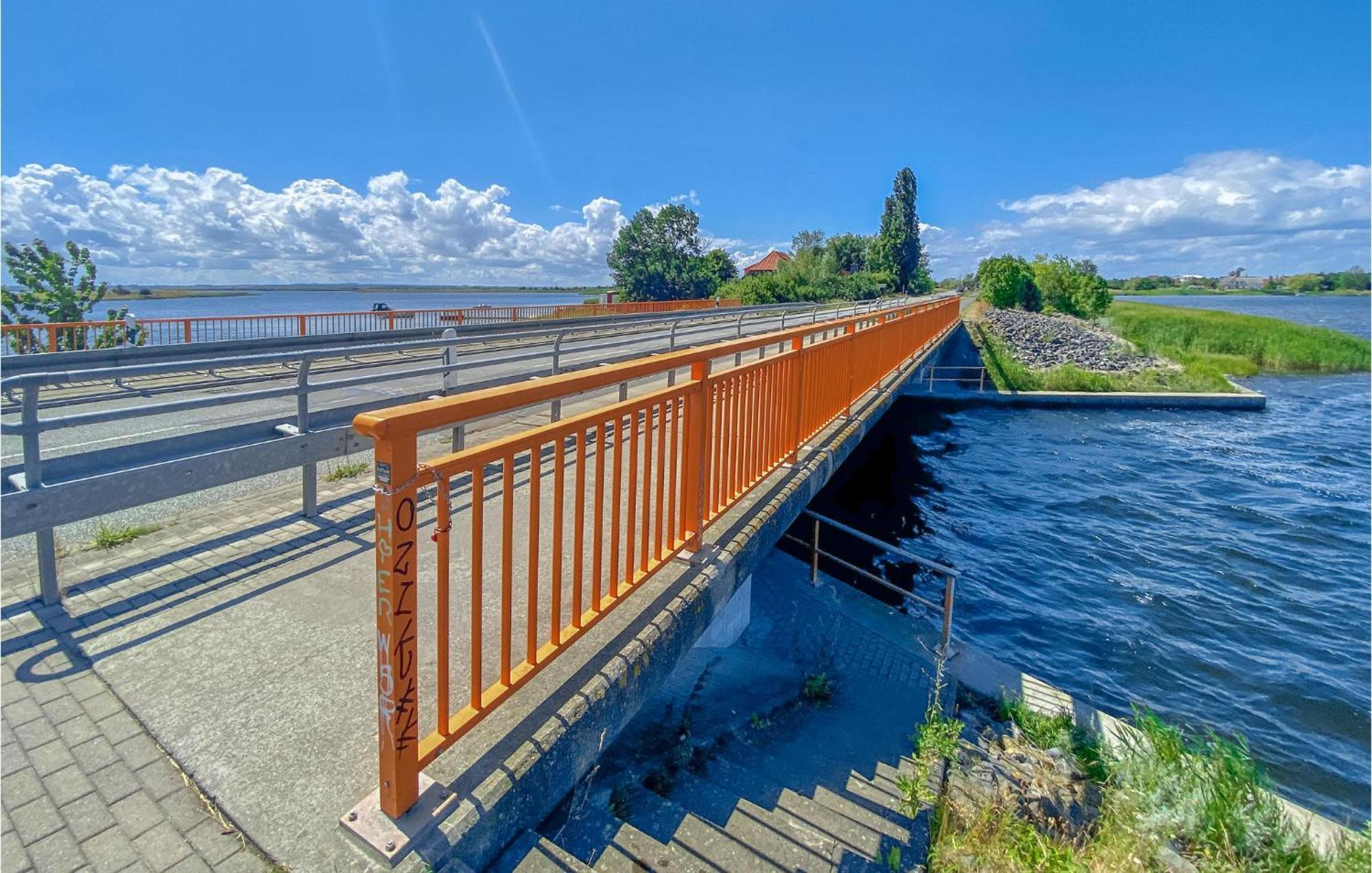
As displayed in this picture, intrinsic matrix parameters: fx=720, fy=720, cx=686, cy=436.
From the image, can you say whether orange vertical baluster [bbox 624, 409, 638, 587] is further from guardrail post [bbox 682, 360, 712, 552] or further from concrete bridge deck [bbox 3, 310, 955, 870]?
guardrail post [bbox 682, 360, 712, 552]

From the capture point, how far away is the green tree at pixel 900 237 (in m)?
75.4

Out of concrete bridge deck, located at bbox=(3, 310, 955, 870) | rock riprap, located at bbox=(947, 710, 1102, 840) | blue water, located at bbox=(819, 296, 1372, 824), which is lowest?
blue water, located at bbox=(819, 296, 1372, 824)

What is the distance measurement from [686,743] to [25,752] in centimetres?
280

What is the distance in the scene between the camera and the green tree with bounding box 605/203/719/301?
67.1 m

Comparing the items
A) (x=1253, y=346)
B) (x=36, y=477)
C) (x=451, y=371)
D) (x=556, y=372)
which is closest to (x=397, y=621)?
(x=36, y=477)

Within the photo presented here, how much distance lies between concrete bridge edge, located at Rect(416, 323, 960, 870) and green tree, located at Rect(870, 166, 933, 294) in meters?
74.5

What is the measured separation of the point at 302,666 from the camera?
123 inches

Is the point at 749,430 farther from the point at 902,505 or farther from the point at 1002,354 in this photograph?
the point at 1002,354

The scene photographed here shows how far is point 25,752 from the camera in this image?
8.66ft

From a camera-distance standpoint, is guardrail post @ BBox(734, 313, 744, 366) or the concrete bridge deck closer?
Result: the concrete bridge deck

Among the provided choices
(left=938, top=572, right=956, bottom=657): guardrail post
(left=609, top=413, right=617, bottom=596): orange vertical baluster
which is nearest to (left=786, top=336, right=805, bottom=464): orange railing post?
(left=938, top=572, right=956, bottom=657): guardrail post

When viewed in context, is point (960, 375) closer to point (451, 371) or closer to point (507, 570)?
point (451, 371)

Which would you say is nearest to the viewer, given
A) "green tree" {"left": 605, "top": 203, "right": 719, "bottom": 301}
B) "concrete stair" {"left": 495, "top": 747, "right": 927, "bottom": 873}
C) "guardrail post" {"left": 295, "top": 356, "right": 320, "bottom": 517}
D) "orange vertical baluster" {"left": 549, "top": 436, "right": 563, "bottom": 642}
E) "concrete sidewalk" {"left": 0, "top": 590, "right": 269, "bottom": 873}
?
"concrete sidewalk" {"left": 0, "top": 590, "right": 269, "bottom": 873}

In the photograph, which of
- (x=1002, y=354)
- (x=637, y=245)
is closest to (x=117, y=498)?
(x=1002, y=354)
